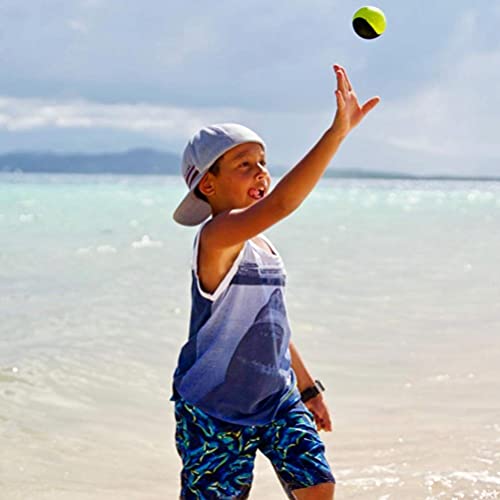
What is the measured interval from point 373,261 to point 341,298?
5.45 meters

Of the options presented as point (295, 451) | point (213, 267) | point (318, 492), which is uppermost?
point (213, 267)

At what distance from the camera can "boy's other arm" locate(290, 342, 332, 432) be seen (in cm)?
335

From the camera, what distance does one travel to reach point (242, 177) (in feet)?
9.83

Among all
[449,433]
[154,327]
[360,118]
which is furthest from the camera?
[154,327]

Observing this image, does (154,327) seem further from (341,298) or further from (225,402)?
(225,402)

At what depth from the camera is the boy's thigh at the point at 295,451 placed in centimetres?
298

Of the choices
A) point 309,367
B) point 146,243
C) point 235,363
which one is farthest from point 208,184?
point 146,243

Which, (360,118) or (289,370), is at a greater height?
(360,118)

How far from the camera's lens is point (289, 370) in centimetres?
316

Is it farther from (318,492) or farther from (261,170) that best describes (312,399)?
(261,170)

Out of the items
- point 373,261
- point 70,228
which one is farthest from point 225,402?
point 70,228

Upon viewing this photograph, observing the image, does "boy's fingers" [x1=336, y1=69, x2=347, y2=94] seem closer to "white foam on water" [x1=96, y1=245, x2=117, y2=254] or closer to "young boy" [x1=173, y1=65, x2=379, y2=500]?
"young boy" [x1=173, y1=65, x2=379, y2=500]

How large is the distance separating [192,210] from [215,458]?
0.82 meters

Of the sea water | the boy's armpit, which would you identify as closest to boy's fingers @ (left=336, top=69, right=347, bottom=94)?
the boy's armpit
